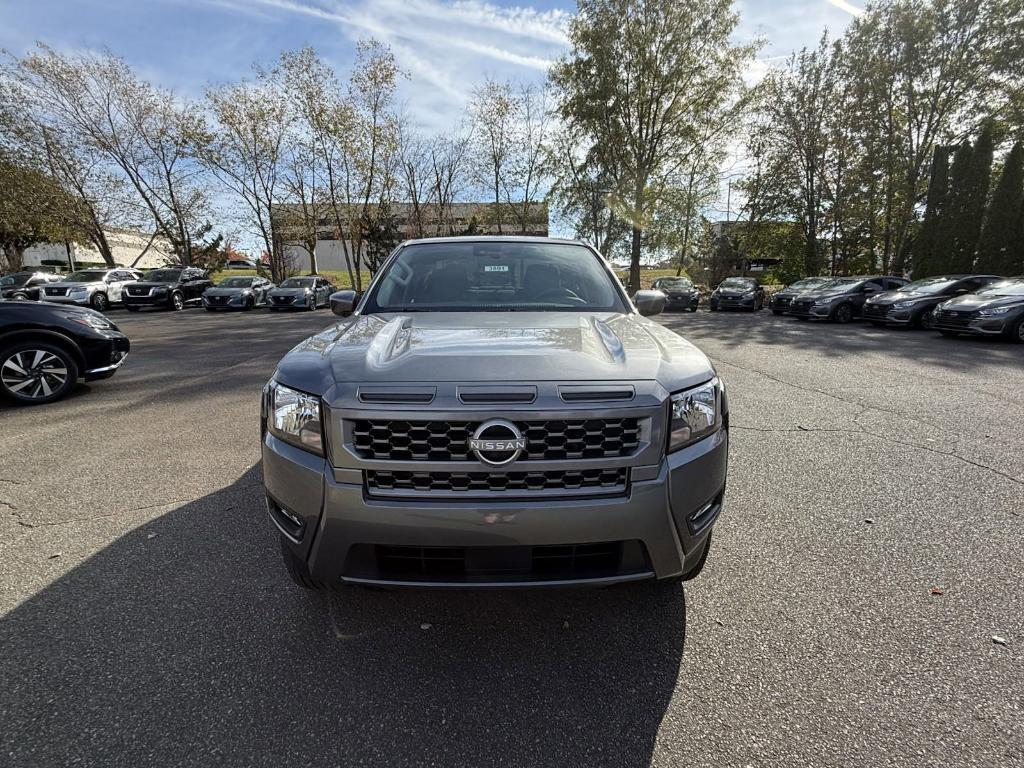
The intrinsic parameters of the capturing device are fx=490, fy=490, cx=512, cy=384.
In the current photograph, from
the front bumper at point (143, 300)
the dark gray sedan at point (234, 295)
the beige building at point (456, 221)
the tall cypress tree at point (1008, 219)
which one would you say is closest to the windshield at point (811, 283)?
the tall cypress tree at point (1008, 219)

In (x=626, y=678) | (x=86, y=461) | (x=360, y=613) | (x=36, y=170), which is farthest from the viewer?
(x=36, y=170)

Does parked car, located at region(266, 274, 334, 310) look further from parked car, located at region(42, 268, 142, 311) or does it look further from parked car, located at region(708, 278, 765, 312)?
parked car, located at region(708, 278, 765, 312)

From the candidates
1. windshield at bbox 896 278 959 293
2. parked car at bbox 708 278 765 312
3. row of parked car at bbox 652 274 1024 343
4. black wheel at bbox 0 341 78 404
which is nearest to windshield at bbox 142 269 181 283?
black wheel at bbox 0 341 78 404

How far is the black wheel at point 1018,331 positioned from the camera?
10.5 meters

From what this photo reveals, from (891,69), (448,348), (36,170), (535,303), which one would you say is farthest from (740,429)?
(36,170)

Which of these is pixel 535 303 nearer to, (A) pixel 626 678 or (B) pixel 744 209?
(A) pixel 626 678

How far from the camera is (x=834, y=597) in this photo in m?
2.34

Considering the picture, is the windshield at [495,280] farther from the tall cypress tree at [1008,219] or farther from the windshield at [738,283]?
the tall cypress tree at [1008,219]

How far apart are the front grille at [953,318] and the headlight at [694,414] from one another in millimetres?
13048

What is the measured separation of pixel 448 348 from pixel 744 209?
33.2m

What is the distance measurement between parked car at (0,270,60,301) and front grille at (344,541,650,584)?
23.5 meters

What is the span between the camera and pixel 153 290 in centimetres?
2111

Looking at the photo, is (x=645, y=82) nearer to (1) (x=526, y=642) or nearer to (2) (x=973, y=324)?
(2) (x=973, y=324)

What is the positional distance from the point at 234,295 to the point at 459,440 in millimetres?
23240
